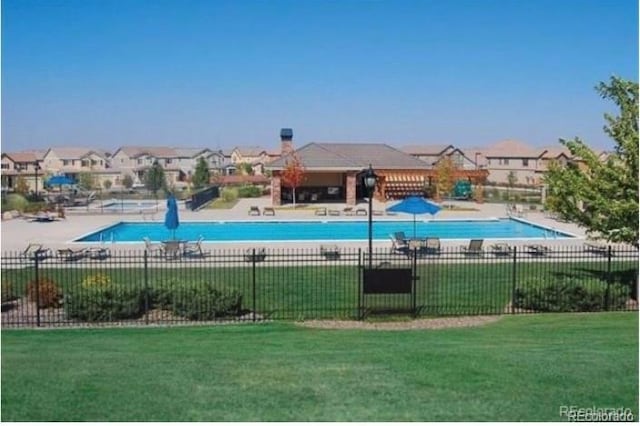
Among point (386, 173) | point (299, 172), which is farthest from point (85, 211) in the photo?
point (386, 173)

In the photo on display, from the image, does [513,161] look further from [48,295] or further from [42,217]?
[48,295]

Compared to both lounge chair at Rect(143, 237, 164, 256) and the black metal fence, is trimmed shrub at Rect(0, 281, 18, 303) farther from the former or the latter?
lounge chair at Rect(143, 237, 164, 256)

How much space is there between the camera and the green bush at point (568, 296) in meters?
14.6

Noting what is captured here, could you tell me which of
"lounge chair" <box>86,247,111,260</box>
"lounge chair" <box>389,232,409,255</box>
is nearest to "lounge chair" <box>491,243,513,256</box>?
"lounge chair" <box>389,232,409,255</box>

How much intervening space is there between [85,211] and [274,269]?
2556 centimetres

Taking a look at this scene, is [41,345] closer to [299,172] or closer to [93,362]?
[93,362]

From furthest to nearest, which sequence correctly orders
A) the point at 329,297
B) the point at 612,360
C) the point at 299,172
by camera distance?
the point at 299,172 < the point at 329,297 < the point at 612,360

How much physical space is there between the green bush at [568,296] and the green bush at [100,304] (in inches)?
328

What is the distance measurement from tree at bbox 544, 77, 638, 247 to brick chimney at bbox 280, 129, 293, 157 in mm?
38046

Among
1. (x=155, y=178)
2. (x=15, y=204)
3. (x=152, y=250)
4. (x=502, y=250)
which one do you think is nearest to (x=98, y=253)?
(x=152, y=250)

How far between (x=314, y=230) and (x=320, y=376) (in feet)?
83.8

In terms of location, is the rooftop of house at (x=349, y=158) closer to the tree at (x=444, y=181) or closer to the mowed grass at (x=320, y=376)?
the tree at (x=444, y=181)

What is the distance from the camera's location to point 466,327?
1309 centimetres

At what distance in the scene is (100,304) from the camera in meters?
13.9
